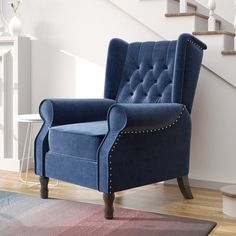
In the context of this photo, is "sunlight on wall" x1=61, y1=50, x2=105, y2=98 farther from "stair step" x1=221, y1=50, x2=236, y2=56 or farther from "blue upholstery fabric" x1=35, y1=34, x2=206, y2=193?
"stair step" x1=221, y1=50, x2=236, y2=56

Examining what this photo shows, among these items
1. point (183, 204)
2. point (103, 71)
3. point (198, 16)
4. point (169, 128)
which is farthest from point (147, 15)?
point (183, 204)

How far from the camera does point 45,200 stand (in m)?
2.90

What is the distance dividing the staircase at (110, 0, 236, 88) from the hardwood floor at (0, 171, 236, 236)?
0.84m

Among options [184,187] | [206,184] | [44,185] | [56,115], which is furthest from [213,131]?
[44,185]

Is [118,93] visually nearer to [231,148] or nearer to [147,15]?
[147,15]

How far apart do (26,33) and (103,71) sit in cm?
84

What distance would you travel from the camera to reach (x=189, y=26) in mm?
3230

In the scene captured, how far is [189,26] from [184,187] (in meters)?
1.13

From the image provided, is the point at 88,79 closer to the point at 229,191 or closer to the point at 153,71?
the point at 153,71

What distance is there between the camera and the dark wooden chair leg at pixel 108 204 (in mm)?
2457

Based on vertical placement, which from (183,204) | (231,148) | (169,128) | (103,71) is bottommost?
(183,204)

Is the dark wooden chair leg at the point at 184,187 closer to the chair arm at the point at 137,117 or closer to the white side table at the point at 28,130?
the chair arm at the point at 137,117

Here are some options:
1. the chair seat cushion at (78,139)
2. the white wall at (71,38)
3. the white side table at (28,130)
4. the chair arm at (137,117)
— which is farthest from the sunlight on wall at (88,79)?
the chair arm at (137,117)

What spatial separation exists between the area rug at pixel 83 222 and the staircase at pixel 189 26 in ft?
3.80
